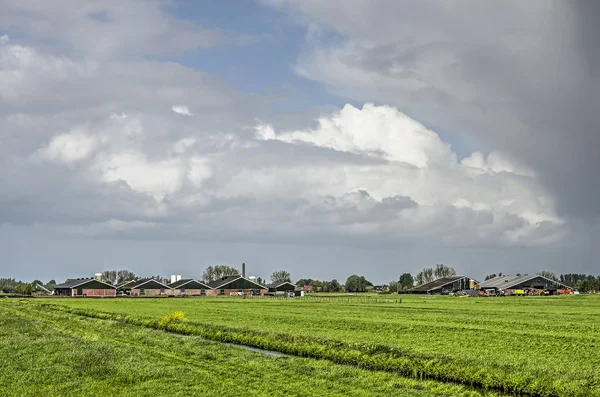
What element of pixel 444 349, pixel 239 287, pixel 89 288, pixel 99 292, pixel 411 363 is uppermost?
pixel 89 288

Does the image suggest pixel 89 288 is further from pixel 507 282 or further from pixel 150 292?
pixel 507 282

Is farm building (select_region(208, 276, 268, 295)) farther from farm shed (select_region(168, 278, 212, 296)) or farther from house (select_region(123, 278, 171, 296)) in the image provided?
house (select_region(123, 278, 171, 296))

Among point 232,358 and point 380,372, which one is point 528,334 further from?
point 232,358

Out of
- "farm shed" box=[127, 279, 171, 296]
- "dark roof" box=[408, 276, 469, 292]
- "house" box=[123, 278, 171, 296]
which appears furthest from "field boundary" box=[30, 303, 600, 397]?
"dark roof" box=[408, 276, 469, 292]

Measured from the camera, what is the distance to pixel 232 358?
32.8 meters

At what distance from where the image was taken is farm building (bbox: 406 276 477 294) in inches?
7061

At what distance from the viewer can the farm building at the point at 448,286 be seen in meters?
179

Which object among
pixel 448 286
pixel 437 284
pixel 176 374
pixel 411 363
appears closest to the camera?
pixel 176 374

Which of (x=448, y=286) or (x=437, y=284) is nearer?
(x=448, y=286)

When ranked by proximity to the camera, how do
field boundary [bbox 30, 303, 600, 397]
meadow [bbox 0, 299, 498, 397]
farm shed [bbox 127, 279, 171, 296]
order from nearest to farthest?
1. meadow [bbox 0, 299, 498, 397]
2. field boundary [bbox 30, 303, 600, 397]
3. farm shed [bbox 127, 279, 171, 296]

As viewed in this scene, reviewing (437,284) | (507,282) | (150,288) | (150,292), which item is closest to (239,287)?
(150,292)

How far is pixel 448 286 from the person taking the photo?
181000mm

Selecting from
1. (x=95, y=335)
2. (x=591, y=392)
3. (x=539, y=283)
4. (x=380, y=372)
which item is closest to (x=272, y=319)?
(x=95, y=335)

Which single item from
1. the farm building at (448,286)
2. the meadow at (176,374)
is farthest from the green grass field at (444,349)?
the farm building at (448,286)
